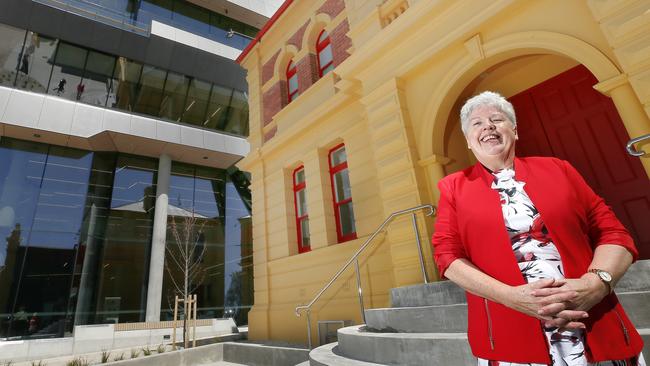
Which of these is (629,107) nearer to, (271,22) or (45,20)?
(271,22)

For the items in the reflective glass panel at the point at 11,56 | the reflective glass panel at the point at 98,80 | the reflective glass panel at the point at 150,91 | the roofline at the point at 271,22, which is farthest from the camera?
the reflective glass panel at the point at 150,91

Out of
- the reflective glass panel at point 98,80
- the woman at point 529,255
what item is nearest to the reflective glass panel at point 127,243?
the reflective glass panel at point 98,80

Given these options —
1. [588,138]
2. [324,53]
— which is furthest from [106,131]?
[588,138]

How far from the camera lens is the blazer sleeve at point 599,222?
147cm

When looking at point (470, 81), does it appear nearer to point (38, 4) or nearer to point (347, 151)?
point (347, 151)

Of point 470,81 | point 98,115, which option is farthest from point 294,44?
point 98,115

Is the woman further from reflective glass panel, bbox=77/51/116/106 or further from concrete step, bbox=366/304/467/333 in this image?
reflective glass panel, bbox=77/51/116/106

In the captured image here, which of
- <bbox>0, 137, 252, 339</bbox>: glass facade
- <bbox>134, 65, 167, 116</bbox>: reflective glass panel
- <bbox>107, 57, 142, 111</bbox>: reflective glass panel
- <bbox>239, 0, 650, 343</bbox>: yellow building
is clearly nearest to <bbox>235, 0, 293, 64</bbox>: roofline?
<bbox>239, 0, 650, 343</bbox>: yellow building

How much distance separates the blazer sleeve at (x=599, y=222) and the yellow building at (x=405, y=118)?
10.8 ft

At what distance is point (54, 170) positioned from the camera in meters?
15.9

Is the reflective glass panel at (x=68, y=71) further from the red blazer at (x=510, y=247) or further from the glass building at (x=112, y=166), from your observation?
the red blazer at (x=510, y=247)

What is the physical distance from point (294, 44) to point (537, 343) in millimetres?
11023

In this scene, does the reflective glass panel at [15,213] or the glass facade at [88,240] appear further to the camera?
the glass facade at [88,240]

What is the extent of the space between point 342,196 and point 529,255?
7269mm
